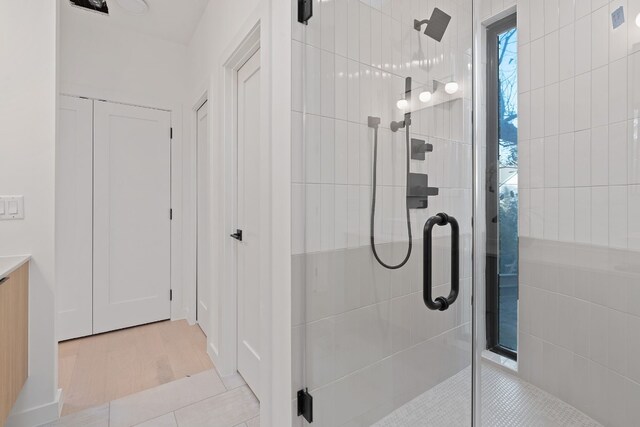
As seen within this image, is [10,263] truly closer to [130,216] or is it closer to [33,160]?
[33,160]

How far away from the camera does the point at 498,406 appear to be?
1.24 metres

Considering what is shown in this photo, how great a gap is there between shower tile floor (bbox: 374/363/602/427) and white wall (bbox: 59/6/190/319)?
2.49m

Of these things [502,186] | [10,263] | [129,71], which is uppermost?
[129,71]

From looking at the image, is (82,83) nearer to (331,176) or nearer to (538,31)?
(331,176)

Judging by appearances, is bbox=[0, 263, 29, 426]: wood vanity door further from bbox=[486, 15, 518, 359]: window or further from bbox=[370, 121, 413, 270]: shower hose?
bbox=[486, 15, 518, 359]: window

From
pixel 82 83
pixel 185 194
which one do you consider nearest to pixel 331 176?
pixel 185 194

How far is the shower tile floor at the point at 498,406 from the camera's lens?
3.87 feet

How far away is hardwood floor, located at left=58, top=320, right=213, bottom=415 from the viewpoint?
1960 mm

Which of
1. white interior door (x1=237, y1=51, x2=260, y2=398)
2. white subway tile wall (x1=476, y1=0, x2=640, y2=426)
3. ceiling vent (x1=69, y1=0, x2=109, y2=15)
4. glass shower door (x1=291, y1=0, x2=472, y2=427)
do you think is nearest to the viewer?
white subway tile wall (x1=476, y1=0, x2=640, y2=426)

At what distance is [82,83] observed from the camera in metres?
2.69

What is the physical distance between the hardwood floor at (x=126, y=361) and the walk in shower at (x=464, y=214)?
1.27 m

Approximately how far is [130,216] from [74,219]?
0.40m

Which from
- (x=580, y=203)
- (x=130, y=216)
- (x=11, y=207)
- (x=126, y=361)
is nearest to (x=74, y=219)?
(x=130, y=216)

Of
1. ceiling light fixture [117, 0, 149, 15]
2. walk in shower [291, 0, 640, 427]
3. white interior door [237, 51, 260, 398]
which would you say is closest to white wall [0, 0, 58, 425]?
ceiling light fixture [117, 0, 149, 15]
